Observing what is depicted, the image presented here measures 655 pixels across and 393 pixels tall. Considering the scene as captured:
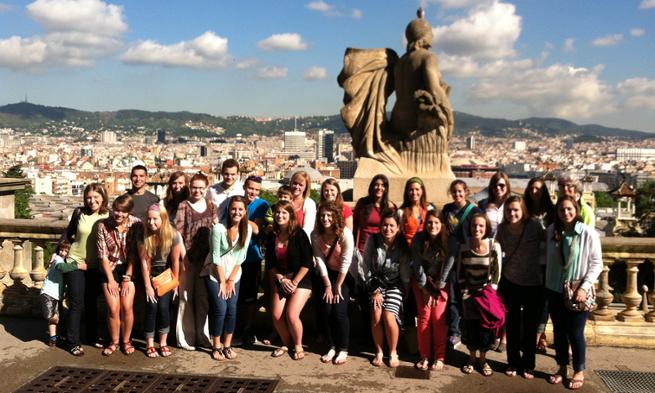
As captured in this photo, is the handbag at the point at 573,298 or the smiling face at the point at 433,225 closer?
the handbag at the point at 573,298

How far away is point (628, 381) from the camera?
457cm

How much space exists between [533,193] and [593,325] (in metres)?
1.27

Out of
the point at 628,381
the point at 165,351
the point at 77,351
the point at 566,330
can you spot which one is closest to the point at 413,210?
→ the point at 566,330

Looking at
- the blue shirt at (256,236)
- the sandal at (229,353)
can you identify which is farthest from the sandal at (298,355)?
the blue shirt at (256,236)

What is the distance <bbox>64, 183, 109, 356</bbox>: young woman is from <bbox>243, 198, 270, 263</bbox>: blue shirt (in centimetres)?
114

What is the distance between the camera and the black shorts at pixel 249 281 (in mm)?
5309

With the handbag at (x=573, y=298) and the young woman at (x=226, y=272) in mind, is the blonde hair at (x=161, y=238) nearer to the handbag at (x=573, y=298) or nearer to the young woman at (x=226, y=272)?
the young woman at (x=226, y=272)

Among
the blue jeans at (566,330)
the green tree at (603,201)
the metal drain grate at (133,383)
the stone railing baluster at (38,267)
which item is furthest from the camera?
the green tree at (603,201)

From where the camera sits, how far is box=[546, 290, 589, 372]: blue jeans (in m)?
4.51

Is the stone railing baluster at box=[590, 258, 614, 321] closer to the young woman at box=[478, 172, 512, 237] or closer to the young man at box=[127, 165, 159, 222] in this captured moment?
the young woman at box=[478, 172, 512, 237]

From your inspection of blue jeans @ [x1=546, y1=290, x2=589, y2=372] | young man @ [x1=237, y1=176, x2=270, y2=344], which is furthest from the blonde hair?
blue jeans @ [x1=546, y1=290, x2=589, y2=372]

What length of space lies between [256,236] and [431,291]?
1.46m

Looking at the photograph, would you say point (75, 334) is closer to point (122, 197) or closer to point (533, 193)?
point (122, 197)

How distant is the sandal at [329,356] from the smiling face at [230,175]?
1594mm
